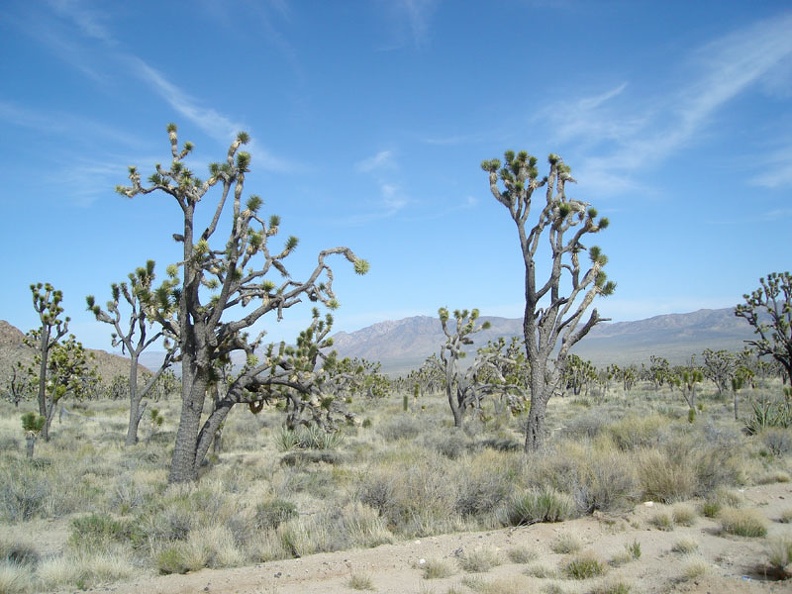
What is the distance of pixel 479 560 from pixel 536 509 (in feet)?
6.34

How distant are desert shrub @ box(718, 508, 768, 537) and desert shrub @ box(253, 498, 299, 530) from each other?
6.34 meters

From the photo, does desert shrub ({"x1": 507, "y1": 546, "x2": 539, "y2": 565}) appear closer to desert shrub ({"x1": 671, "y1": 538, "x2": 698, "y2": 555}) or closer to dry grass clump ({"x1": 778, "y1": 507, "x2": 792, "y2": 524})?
desert shrub ({"x1": 671, "y1": 538, "x2": 698, "y2": 555})

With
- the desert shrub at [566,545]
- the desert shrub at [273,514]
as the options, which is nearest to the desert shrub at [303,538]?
the desert shrub at [273,514]

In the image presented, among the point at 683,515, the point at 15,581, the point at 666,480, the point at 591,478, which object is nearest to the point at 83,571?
the point at 15,581

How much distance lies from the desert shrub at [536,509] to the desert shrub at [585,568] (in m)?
1.76

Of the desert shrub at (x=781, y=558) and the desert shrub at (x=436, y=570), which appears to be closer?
the desert shrub at (x=781, y=558)

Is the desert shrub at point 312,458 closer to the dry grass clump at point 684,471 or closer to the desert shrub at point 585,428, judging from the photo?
the desert shrub at point 585,428

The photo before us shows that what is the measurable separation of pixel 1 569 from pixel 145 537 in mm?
1812

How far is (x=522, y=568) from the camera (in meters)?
6.53

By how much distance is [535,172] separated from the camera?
13.1m

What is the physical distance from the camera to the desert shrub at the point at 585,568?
617cm

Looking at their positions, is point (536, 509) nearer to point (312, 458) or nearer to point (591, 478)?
point (591, 478)

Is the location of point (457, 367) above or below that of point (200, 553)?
above

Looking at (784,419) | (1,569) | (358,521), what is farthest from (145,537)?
(784,419)
